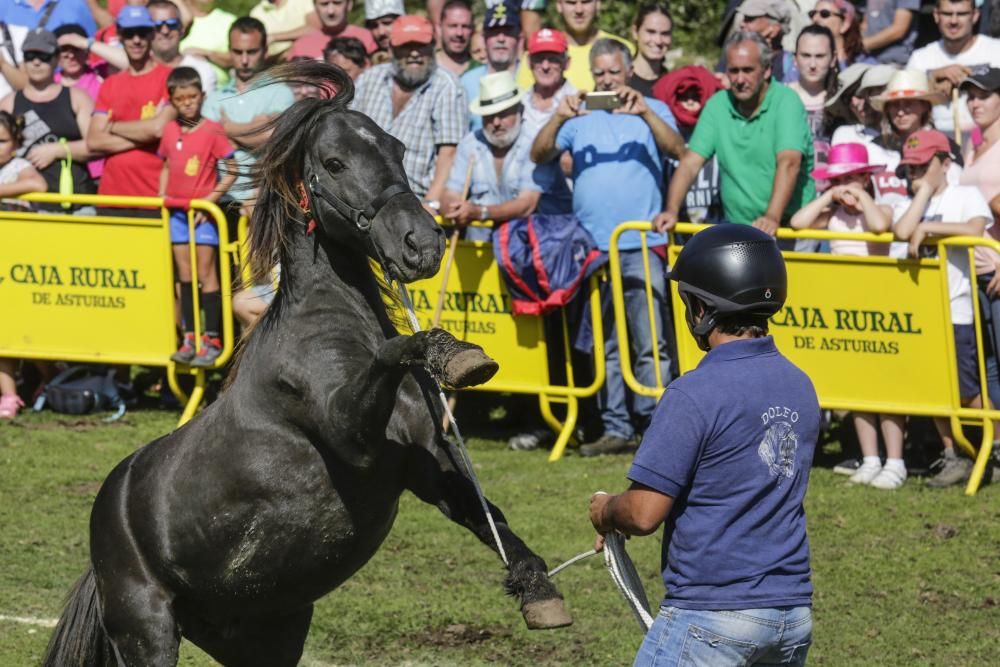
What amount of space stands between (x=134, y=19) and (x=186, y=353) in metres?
2.60

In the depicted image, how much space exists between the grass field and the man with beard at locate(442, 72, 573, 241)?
167 centimetres

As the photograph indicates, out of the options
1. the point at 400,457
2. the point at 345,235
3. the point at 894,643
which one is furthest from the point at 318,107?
the point at 894,643

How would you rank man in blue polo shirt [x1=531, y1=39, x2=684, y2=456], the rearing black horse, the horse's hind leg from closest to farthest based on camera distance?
the horse's hind leg, the rearing black horse, man in blue polo shirt [x1=531, y1=39, x2=684, y2=456]

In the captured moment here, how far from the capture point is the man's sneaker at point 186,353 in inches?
425

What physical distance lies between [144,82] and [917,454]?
6132 mm

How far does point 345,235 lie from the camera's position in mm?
4984

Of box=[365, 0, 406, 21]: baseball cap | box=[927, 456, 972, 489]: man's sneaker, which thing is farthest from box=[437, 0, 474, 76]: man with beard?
box=[927, 456, 972, 489]: man's sneaker

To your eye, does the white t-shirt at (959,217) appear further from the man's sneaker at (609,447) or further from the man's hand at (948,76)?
the man's sneaker at (609,447)

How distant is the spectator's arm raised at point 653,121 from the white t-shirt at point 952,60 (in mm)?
1773

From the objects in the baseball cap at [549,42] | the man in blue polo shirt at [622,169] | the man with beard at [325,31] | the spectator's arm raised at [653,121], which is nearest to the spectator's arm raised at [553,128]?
the man in blue polo shirt at [622,169]

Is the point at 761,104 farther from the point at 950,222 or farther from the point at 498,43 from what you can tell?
the point at 498,43

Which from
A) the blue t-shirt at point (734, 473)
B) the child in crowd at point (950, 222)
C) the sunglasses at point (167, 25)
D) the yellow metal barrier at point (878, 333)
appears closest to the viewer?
the blue t-shirt at point (734, 473)

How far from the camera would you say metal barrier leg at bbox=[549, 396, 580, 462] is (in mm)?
10094

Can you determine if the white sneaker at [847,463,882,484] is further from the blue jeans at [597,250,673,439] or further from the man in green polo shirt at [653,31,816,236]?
the man in green polo shirt at [653,31,816,236]
